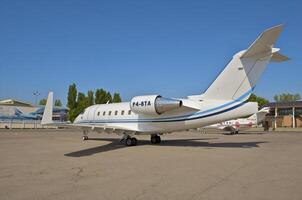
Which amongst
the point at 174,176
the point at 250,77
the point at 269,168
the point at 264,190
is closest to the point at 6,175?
the point at 174,176

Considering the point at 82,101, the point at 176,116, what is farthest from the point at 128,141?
the point at 82,101

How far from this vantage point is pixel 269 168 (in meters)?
9.13

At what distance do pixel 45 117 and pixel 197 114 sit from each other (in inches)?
371

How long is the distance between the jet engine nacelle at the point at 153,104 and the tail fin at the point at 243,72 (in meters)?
2.08

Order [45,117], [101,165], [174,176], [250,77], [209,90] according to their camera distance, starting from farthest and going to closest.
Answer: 1. [45,117]
2. [209,90]
3. [250,77]
4. [101,165]
5. [174,176]

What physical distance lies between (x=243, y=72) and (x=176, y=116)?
14.6ft

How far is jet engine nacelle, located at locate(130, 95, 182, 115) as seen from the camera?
1611 cm

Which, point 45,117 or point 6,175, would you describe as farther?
point 45,117

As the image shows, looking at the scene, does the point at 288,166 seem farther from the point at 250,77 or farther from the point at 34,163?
the point at 34,163

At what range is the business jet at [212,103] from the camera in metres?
14.0

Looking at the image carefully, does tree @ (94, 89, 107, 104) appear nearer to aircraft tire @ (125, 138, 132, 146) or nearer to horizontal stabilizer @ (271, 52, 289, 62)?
aircraft tire @ (125, 138, 132, 146)

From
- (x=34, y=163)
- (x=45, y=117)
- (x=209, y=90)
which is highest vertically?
(x=209, y=90)

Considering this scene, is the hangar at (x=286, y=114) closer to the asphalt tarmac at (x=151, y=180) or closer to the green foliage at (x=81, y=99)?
the green foliage at (x=81, y=99)

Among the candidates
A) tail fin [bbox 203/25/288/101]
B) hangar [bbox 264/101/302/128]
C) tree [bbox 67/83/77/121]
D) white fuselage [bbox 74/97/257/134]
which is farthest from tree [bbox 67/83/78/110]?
tail fin [bbox 203/25/288/101]
